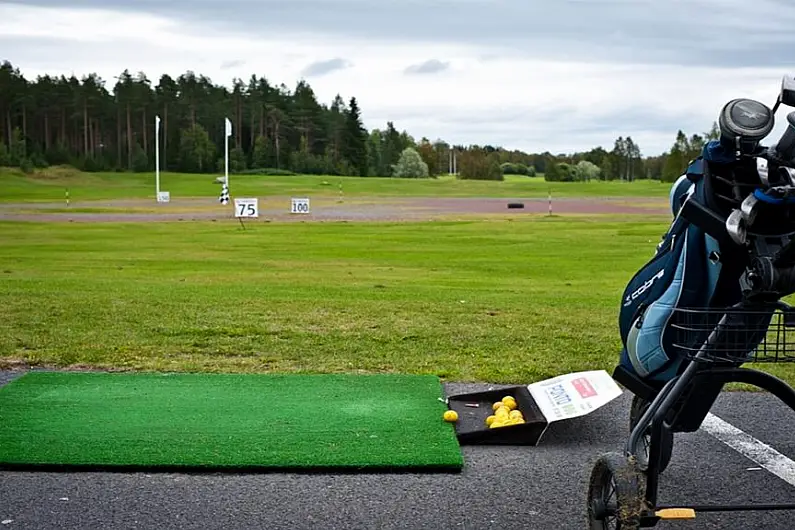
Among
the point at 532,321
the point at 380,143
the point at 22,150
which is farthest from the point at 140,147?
the point at 532,321

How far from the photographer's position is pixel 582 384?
17.3 ft

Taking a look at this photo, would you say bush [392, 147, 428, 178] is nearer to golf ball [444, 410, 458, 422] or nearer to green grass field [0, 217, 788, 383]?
green grass field [0, 217, 788, 383]

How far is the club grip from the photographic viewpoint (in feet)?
9.80

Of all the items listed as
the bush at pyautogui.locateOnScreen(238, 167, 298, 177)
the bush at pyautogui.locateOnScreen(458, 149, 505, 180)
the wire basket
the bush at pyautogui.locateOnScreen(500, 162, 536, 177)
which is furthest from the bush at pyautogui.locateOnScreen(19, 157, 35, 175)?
the wire basket

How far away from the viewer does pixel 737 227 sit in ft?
9.66

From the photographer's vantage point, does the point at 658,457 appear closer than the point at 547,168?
Yes

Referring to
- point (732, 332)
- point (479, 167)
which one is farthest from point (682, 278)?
point (479, 167)

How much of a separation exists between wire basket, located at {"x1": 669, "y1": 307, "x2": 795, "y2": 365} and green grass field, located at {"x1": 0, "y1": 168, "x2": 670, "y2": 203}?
1702 inches

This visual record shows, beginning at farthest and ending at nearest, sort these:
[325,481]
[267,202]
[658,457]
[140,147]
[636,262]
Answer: [140,147] < [267,202] < [636,262] < [325,481] < [658,457]

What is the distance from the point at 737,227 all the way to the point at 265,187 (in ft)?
193

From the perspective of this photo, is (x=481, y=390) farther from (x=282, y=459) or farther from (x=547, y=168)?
(x=547, y=168)

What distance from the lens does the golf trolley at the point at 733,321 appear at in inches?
116

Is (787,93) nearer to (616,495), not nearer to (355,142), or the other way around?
(616,495)

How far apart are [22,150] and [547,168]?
1758 inches
